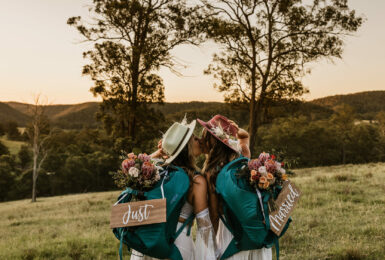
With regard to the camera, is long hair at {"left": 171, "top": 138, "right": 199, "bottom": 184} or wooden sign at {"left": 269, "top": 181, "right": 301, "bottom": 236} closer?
wooden sign at {"left": 269, "top": 181, "right": 301, "bottom": 236}

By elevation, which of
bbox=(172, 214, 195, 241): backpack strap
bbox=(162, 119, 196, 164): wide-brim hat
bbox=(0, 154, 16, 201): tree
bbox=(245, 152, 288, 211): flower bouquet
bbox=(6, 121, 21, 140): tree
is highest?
bbox=(162, 119, 196, 164): wide-brim hat

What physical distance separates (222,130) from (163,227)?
1.31 m

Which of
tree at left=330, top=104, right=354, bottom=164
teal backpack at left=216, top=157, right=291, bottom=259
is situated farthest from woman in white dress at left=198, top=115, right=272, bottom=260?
tree at left=330, top=104, right=354, bottom=164

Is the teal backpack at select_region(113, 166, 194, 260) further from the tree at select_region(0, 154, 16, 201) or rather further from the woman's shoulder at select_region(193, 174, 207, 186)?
the tree at select_region(0, 154, 16, 201)

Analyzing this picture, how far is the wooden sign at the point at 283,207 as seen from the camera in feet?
11.0

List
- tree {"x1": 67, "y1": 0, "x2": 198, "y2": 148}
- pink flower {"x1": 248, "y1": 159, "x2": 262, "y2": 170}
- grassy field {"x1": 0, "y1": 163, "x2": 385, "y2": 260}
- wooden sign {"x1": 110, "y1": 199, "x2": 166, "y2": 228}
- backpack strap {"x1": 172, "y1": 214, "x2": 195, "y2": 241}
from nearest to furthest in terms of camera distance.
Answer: wooden sign {"x1": 110, "y1": 199, "x2": 166, "y2": 228} → pink flower {"x1": 248, "y1": 159, "x2": 262, "y2": 170} → backpack strap {"x1": 172, "y1": 214, "x2": 195, "y2": 241} → grassy field {"x1": 0, "y1": 163, "x2": 385, "y2": 260} → tree {"x1": 67, "y1": 0, "x2": 198, "y2": 148}

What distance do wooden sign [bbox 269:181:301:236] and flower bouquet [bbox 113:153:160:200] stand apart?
1.24 metres

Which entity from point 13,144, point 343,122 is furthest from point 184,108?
point 13,144

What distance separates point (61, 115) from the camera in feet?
368

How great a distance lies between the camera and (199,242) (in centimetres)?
374

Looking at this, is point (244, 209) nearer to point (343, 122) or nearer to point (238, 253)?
point (238, 253)

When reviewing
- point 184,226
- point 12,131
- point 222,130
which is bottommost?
point 12,131

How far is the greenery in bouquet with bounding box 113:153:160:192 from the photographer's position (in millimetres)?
3297

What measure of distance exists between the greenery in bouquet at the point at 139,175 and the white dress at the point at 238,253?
1.05 metres
